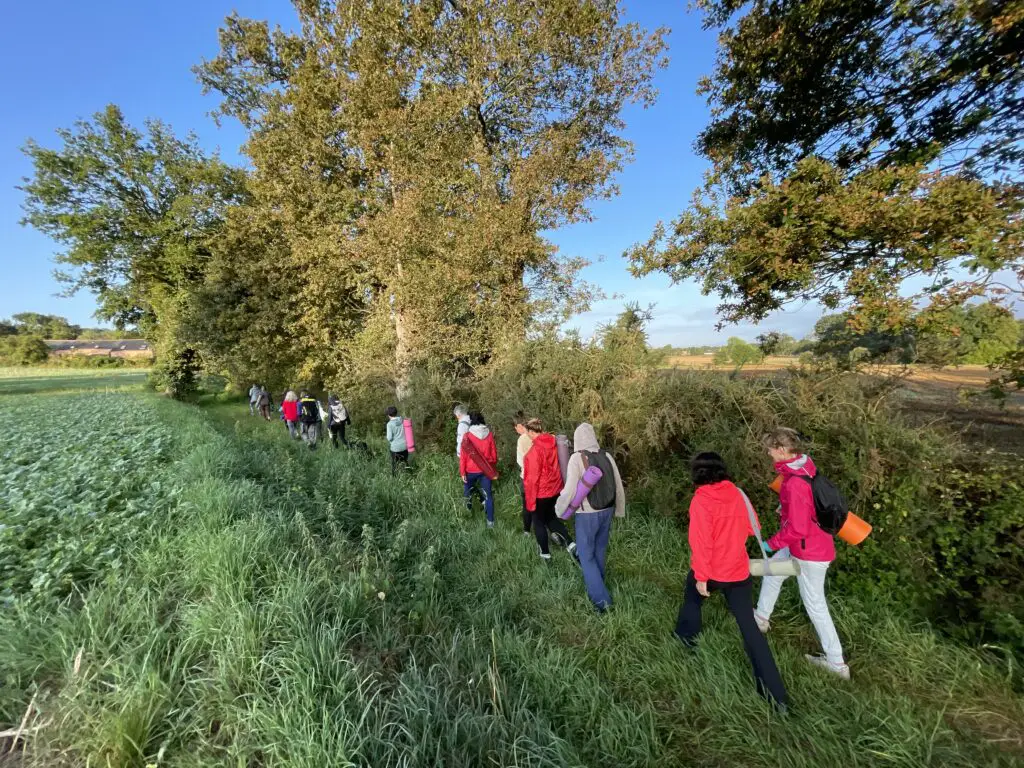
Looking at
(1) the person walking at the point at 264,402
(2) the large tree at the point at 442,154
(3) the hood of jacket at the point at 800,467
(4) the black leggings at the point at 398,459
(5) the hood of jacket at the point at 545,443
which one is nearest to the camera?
(3) the hood of jacket at the point at 800,467

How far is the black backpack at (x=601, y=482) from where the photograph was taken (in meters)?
3.89

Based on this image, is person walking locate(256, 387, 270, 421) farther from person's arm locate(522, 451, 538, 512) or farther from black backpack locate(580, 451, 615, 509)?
black backpack locate(580, 451, 615, 509)

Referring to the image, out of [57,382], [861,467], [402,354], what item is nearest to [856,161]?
[861,467]

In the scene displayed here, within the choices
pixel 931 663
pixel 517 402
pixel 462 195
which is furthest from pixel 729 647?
pixel 462 195

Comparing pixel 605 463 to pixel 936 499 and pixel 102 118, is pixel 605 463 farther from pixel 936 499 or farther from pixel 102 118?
pixel 102 118

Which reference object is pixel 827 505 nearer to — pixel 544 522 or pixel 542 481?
pixel 542 481

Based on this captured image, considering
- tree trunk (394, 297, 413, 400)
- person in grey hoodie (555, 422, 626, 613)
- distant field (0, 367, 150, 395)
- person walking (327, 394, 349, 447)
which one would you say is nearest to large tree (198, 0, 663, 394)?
tree trunk (394, 297, 413, 400)

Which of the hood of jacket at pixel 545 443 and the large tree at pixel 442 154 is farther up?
the large tree at pixel 442 154

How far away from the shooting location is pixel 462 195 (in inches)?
450

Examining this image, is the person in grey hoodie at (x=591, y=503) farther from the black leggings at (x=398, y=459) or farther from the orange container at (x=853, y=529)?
the black leggings at (x=398, y=459)

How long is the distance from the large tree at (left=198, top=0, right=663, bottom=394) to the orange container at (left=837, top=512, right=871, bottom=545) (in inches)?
309

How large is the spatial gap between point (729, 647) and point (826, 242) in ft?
16.4

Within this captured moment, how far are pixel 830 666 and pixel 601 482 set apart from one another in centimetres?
213

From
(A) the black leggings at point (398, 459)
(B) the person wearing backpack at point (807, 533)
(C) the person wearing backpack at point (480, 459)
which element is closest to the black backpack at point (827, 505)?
(B) the person wearing backpack at point (807, 533)
